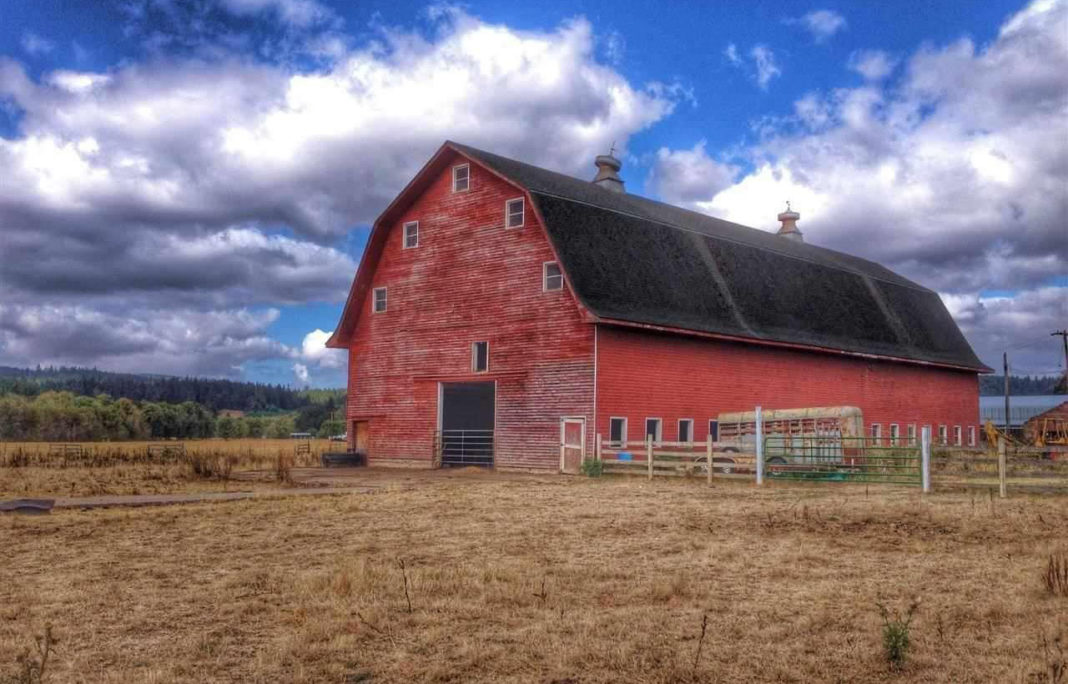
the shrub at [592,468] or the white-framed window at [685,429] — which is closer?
the shrub at [592,468]

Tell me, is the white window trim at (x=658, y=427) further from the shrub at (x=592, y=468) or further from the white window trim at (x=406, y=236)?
the white window trim at (x=406, y=236)

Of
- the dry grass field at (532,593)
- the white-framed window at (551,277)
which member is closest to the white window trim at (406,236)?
the white-framed window at (551,277)

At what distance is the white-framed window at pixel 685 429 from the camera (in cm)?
3002

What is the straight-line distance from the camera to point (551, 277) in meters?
29.2

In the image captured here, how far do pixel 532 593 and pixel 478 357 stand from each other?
22.7 meters

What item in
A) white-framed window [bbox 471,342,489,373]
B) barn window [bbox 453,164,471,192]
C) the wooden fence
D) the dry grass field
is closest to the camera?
the dry grass field

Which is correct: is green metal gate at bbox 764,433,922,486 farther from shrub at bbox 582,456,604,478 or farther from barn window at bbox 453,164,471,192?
barn window at bbox 453,164,471,192

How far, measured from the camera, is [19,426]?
8281cm

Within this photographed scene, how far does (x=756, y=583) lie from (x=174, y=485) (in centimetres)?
1698

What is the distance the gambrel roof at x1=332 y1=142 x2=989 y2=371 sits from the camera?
29156 mm

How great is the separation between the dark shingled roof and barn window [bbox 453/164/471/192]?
2.28 ft

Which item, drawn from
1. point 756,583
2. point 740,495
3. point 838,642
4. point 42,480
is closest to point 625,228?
point 740,495

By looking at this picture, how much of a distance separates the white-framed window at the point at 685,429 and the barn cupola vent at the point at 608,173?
12.8 metres

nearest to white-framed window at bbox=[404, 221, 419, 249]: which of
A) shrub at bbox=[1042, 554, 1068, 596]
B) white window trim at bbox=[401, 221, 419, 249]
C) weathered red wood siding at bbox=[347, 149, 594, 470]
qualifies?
→ white window trim at bbox=[401, 221, 419, 249]
